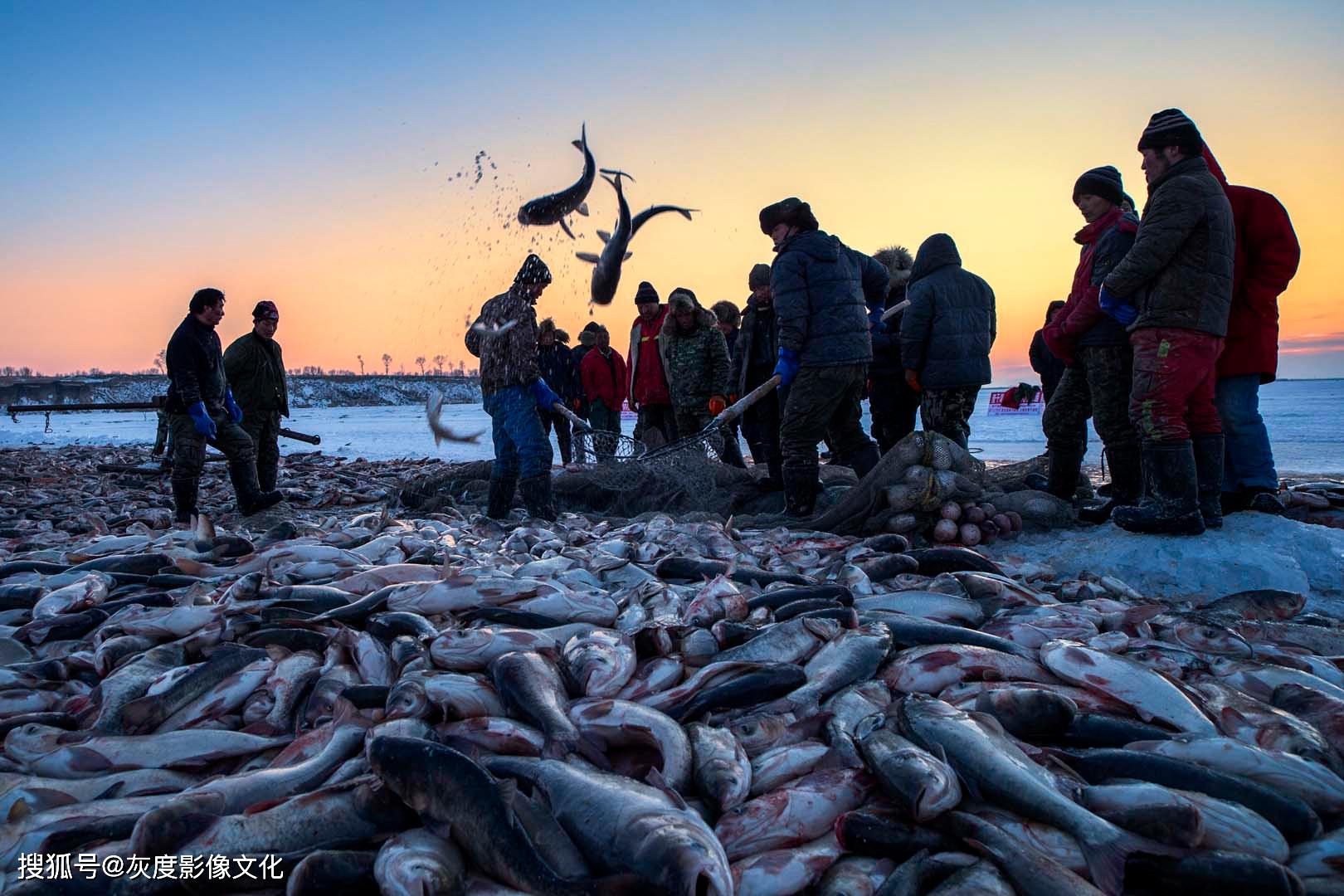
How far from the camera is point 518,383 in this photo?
280 inches

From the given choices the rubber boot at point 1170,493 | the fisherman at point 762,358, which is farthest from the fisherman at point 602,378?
the rubber boot at point 1170,493

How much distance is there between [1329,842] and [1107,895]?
636mm

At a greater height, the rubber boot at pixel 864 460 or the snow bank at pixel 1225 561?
the rubber boot at pixel 864 460

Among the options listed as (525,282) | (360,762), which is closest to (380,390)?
(525,282)

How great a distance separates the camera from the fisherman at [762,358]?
812cm

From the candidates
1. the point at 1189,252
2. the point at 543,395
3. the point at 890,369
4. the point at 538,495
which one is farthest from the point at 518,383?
the point at 1189,252

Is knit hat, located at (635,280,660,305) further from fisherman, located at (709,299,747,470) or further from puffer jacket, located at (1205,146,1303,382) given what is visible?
puffer jacket, located at (1205,146,1303,382)

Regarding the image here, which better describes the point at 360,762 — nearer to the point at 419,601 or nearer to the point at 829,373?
the point at 419,601

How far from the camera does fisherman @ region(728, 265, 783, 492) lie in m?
8.12

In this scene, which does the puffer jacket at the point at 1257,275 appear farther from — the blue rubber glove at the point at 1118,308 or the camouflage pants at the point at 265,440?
the camouflage pants at the point at 265,440

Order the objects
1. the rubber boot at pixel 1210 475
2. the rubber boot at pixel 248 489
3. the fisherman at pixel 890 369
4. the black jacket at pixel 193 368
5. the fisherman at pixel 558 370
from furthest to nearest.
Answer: the fisherman at pixel 558 370 < the rubber boot at pixel 248 489 < the fisherman at pixel 890 369 < the black jacket at pixel 193 368 < the rubber boot at pixel 1210 475

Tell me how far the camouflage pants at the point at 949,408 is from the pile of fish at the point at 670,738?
3.26m

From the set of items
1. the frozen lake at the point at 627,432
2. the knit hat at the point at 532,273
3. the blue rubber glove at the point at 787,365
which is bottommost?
the frozen lake at the point at 627,432

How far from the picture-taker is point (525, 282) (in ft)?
23.0
